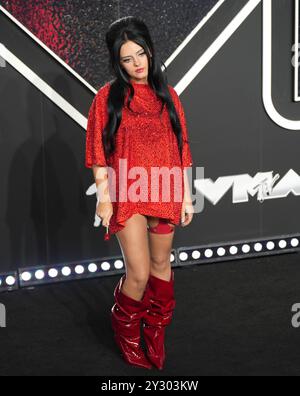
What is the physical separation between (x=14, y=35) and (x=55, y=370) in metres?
1.65

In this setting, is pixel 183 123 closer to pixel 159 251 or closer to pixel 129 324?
pixel 159 251

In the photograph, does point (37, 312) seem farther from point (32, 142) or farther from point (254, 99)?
point (254, 99)

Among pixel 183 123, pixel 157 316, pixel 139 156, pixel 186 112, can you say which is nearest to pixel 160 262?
pixel 157 316

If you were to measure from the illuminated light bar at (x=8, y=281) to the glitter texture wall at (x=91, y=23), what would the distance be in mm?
1069

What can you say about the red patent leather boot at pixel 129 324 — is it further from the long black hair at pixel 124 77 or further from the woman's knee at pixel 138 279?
→ the long black hair at pixel 124 77

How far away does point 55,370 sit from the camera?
8.96ft

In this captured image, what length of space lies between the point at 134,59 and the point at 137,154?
1.09 feet

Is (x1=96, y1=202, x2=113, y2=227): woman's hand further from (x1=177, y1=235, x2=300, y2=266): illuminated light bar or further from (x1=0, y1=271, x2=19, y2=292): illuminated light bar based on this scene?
(x1=177, y1=235, x2=300, y2=266): illuminated light bar

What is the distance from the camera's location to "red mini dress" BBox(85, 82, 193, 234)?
2.49 m

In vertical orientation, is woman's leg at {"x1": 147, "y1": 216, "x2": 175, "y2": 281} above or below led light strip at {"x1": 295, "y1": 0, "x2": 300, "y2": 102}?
below

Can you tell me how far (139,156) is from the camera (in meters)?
2.49

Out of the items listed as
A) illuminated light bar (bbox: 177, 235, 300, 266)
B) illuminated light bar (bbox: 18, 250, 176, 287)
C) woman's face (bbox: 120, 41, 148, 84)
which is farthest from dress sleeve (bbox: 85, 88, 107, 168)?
illuminated light bar (bbox: 177, 235, 300, 266)

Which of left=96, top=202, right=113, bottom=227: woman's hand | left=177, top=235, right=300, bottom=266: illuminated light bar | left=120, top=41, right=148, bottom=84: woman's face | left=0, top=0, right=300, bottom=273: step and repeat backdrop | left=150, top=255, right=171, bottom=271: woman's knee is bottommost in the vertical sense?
left=150, top=255, right=171, bottom=271: woman's knee

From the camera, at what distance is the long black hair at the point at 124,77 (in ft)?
7.96
